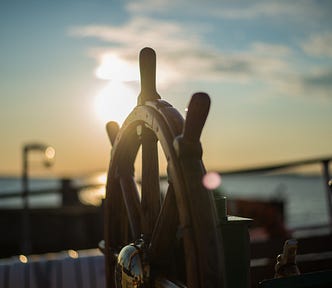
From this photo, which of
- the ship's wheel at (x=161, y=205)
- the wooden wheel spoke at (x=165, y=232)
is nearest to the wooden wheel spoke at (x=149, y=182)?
the ship's wheel at (x=161, y=205)

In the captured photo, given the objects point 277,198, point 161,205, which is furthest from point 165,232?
point 277,198

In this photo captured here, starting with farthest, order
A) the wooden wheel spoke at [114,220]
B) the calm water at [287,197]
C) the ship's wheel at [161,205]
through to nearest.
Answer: the calm water at [287,197] < the wooden wheel spoke at [114,220] < the ship's wheel at [161,205]

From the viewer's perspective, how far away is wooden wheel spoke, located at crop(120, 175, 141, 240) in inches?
68.8

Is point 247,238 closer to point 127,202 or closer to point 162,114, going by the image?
point 162,114

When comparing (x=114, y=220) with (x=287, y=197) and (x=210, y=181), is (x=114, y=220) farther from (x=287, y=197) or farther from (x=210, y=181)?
(x=287, y=197)

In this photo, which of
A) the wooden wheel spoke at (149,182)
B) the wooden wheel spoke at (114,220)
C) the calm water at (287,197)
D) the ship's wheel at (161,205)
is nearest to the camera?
the ship's wheel at (161,205)

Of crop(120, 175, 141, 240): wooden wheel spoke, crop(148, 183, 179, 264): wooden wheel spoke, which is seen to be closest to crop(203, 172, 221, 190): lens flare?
crop(148, 183, 179, 264): wooden wheel spoke

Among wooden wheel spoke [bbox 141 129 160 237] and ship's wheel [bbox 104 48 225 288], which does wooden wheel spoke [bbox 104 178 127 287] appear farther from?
wooden wheel spoke [bbox 141 129 160 237]

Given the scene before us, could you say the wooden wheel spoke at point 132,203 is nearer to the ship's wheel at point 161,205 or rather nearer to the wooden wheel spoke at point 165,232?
the ship's wheel at point 161,205

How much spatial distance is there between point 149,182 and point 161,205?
0.31ft

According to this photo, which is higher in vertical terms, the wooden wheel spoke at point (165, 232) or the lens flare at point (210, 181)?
the lens flare at point (210, 181)

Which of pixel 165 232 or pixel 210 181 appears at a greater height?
pixel 210 181

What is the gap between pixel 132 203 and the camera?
6.01 feet

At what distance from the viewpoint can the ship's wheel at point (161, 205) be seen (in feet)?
4.17
